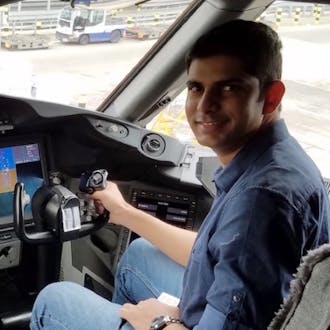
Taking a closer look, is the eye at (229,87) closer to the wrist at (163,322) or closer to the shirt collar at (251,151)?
the shirt collar at (251,151)

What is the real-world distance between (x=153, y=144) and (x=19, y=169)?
19.9 inches

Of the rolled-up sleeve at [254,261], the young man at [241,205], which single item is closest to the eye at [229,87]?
the young man at [241,205]

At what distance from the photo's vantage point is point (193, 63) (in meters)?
1.31

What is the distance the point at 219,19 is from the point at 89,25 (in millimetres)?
463

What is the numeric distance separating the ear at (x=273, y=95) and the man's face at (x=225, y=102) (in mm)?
16

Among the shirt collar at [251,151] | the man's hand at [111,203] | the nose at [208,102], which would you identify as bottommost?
the man's hand at [111,203]

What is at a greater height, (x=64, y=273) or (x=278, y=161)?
(x=278, y=161)

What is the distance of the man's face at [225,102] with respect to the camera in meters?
1.24

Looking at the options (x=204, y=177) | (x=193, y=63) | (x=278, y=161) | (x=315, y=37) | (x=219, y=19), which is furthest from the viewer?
(x=315, y=37)

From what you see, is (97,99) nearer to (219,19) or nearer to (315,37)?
(219,19)

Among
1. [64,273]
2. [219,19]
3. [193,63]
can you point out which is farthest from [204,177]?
[193,63]

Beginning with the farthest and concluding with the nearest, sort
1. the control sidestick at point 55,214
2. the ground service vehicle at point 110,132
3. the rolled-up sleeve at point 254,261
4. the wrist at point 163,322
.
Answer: the ground service vehicle at point 110,132 → the control sidestick at point 55,214 → the wrist at point 163,322 → the rolled-up sleeve at point 254,261

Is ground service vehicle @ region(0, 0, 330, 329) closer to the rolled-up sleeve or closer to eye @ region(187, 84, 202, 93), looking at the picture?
eye @ region(187, 84, 202, 93)

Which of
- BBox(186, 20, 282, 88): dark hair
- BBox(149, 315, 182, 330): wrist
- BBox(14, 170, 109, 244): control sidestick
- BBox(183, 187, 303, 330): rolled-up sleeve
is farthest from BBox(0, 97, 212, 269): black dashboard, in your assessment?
BBox(183, 187, 303, 330): rolled-up sleeve
